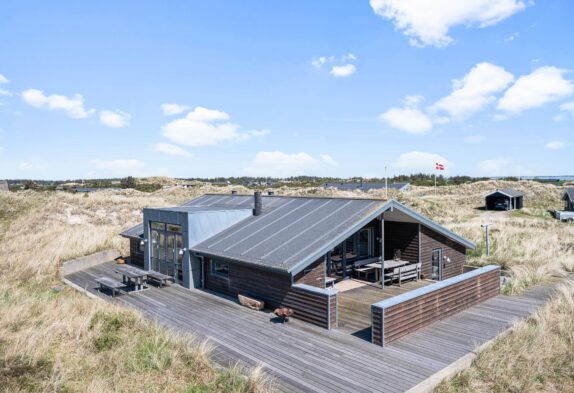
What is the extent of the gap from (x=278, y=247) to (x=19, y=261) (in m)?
14.1

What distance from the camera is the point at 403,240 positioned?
1539 centimetres

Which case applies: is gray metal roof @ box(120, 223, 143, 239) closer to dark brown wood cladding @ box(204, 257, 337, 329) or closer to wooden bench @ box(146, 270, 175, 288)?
wooden bench @ box(146, 270, 175, 288)

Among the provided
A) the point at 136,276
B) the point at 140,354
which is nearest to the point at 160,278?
the point at 136,276

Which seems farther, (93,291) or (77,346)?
(93,291)

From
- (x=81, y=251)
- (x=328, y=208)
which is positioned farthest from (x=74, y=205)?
(x=328, y=208)

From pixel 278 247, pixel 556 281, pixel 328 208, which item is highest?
pixel 328 208

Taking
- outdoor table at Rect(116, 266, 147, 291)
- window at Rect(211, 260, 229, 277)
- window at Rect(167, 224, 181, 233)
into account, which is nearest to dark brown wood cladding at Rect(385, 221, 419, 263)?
window at Rect(211, 260, 229, 277)

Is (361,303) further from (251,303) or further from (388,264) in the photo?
(251,303)

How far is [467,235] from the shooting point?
2488cm

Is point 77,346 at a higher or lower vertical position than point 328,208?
lower

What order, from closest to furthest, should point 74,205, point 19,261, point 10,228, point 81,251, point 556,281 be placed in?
point 556,281 < point 19,261 < point 81,251 < point 10,228 < point 74,205

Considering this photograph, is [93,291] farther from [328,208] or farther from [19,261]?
[328,208]

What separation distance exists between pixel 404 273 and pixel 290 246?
5205 millimetres

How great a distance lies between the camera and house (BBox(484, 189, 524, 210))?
165ft
